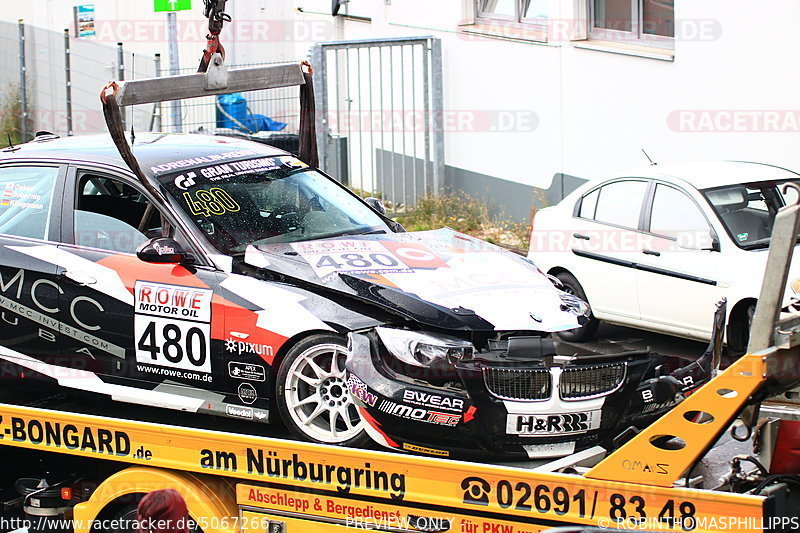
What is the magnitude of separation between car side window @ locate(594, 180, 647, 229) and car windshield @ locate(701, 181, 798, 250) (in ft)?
2.32

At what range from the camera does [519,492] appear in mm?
4320

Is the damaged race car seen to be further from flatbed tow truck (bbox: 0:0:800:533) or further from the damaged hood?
flatbed tow truck (bbox: 0:0:800:533)

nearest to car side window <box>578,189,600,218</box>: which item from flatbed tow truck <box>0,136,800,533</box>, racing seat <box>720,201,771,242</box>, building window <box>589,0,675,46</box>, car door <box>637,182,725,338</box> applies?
car door <box>637,182,725,338</box>

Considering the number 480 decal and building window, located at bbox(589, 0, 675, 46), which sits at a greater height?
building window, located at bbox(589, 0, 675, 46)

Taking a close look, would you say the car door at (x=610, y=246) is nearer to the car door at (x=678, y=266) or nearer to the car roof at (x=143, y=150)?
the car door at (x=678, y=266)

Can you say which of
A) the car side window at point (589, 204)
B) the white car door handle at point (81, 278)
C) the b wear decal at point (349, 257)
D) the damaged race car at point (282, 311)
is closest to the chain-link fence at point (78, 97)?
the car side window at point (589, 204)

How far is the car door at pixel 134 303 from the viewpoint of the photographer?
553cm

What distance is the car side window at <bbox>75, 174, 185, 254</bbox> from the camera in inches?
235

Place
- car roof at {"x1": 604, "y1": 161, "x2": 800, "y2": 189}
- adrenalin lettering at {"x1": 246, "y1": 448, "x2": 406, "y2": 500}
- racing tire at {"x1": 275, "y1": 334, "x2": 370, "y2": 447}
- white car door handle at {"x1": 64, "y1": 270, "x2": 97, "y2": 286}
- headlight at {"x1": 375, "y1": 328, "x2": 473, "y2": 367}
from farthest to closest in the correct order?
car roof at {"x1": 604, "y1": 161, "x2": 800, "y2": 189} → white car door handle at {"x1": 64, "y1": 270, "x2": 97, "y2": 286} → racing tire at {"x1": 275, "y1": 334, "x2": 370, "y2": 447} → headlight at {"x1": 375, "y1": 328, "x2": 473, "y2": 367} → adrenalin lettering at {"x1": 246, "y1": 448, "x2": 406, "y2": 500}

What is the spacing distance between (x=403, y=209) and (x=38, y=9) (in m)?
11.6

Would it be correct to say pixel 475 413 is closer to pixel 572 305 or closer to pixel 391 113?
pixel 572 305

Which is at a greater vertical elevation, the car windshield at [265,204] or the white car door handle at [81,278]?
the car windshield at [265,204]

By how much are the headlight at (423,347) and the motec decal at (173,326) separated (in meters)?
1.03

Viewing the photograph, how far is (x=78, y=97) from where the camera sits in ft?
69.2
